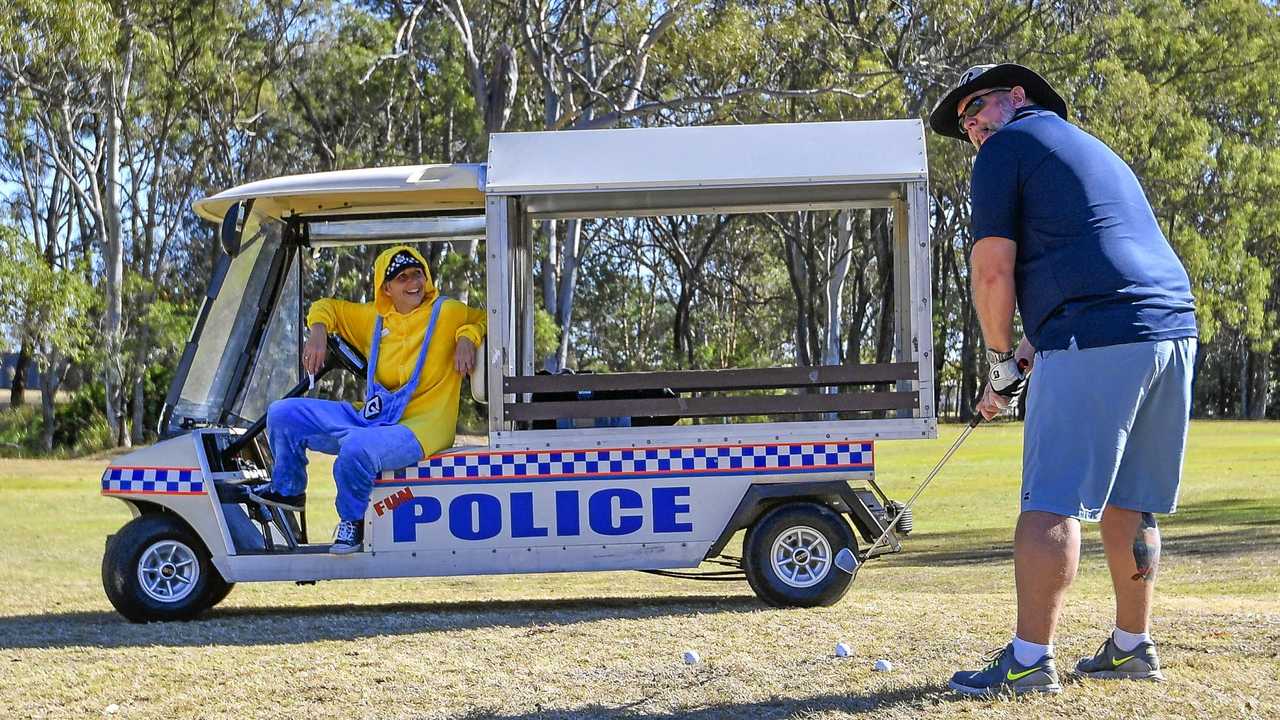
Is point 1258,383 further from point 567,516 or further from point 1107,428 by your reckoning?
point 1107,428

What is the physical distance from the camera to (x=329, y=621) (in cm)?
716

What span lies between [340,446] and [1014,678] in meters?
3.86

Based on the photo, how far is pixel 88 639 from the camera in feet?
22.2

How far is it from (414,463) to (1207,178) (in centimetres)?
4048

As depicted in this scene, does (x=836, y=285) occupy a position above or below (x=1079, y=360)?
above

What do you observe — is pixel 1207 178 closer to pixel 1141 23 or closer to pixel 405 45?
pixel 1141 23

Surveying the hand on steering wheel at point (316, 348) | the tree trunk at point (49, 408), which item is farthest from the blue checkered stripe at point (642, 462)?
the tree trunk at point (49, 408)

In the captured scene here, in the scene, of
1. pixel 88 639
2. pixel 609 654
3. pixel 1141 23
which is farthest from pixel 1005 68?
pixel 1141 23

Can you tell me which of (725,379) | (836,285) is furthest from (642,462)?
(836,285)

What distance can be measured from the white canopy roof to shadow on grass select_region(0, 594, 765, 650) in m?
2.06

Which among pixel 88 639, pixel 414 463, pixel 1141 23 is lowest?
pixel 88 639

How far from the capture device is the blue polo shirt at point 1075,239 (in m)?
4.50

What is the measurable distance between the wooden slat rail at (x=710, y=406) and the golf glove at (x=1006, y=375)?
2174 millimetres

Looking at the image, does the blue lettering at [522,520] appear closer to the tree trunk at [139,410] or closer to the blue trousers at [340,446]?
the blue trousers at [340,446]
